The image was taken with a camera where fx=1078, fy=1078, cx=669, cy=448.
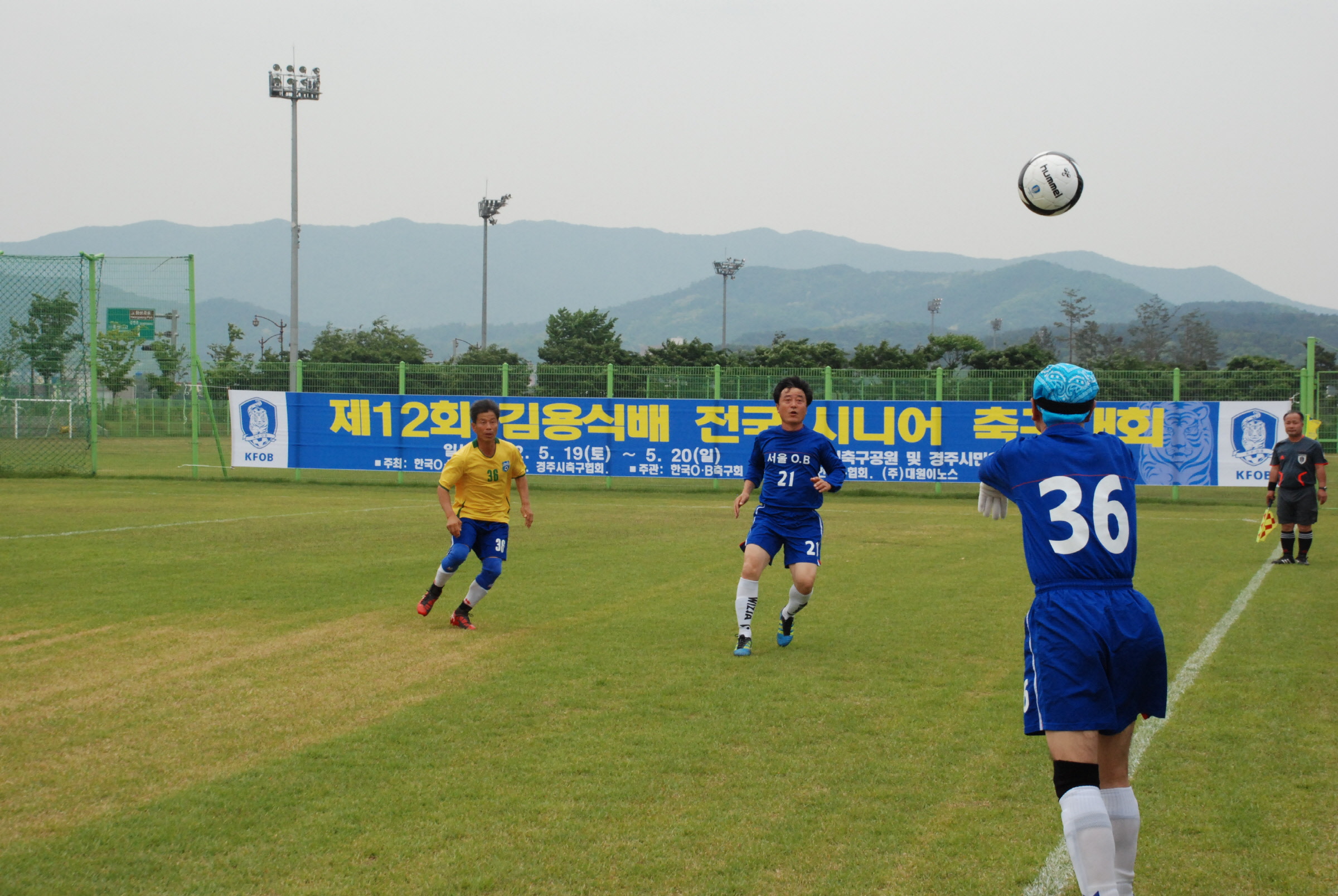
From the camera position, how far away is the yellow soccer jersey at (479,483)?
363 inches

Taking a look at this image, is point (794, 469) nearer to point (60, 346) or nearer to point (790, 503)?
point (790, 503)

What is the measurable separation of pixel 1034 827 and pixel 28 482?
2626 centimetres

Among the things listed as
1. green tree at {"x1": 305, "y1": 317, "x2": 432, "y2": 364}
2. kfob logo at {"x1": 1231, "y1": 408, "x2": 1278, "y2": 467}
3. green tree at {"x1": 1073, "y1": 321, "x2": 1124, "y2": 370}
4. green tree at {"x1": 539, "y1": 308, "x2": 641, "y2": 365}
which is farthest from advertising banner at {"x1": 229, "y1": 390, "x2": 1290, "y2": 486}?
green tree at {"x1": 1073, "y1": 321, "x2": 1124, "y2": 370}

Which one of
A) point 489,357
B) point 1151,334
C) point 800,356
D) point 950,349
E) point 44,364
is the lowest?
point 44,364

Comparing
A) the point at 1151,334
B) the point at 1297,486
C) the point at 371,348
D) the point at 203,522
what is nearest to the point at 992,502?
the point at 1297,486

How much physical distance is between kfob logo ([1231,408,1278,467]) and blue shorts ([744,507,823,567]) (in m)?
17.5

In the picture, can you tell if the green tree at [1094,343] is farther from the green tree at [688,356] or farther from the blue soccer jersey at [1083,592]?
the blue soccer jersey at [1083,592]

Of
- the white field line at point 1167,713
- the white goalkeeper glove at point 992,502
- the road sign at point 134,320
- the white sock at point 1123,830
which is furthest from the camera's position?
the road sign at point 134,320

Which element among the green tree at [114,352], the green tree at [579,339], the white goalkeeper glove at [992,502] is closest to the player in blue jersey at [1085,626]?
the white goalkeeper glove at [992,502]

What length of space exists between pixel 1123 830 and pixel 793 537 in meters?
4.73

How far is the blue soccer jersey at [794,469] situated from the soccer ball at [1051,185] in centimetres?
366

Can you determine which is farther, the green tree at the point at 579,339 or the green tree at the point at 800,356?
the green tree at the point at 579,339

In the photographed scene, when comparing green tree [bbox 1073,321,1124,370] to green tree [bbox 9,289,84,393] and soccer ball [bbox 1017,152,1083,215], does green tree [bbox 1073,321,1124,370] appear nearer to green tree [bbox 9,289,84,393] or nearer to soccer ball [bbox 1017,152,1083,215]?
green tree [bbox 9,289,84,393]

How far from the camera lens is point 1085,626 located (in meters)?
3.62
